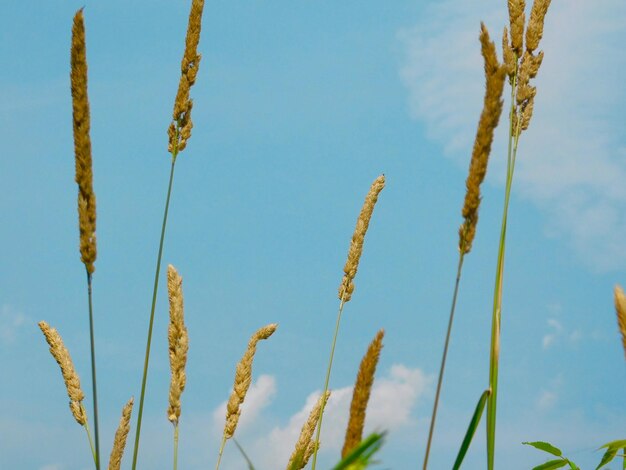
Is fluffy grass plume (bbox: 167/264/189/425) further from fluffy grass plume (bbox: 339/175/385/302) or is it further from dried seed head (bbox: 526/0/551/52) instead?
dried seed head (bbox: 526/0/551/52)

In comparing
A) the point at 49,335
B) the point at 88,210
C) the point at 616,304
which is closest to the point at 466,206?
the point at 616,304

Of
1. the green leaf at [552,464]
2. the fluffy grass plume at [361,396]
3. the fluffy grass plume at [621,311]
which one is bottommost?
the fluffy grass plume at [361,396]

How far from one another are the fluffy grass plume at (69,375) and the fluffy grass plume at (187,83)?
1.06 m

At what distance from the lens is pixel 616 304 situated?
1.90 metres

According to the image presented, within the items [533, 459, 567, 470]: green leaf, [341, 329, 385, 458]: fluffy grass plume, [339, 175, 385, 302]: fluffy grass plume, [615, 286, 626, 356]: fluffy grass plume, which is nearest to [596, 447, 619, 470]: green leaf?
[533, 459, 567, 470]: green leaf

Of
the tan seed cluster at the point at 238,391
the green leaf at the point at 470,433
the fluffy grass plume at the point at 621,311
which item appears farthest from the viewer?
the tan seed cluster at the point at 238,391

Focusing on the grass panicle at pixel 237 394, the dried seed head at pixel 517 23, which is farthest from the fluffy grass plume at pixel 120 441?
the dried seed head at pixel 517 23

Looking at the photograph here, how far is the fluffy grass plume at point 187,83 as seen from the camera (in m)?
3.57

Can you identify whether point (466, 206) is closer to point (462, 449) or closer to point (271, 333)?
point (462, 449)

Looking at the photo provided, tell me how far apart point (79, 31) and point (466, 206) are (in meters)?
1.38

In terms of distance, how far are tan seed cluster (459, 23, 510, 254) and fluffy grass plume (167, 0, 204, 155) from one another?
155cm

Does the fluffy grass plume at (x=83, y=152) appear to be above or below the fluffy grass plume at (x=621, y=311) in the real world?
above

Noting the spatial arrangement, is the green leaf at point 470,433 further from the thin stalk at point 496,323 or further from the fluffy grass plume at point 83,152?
the fluffy grass plume at point 83,152

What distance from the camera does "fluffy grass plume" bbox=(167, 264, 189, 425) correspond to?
290 cm
